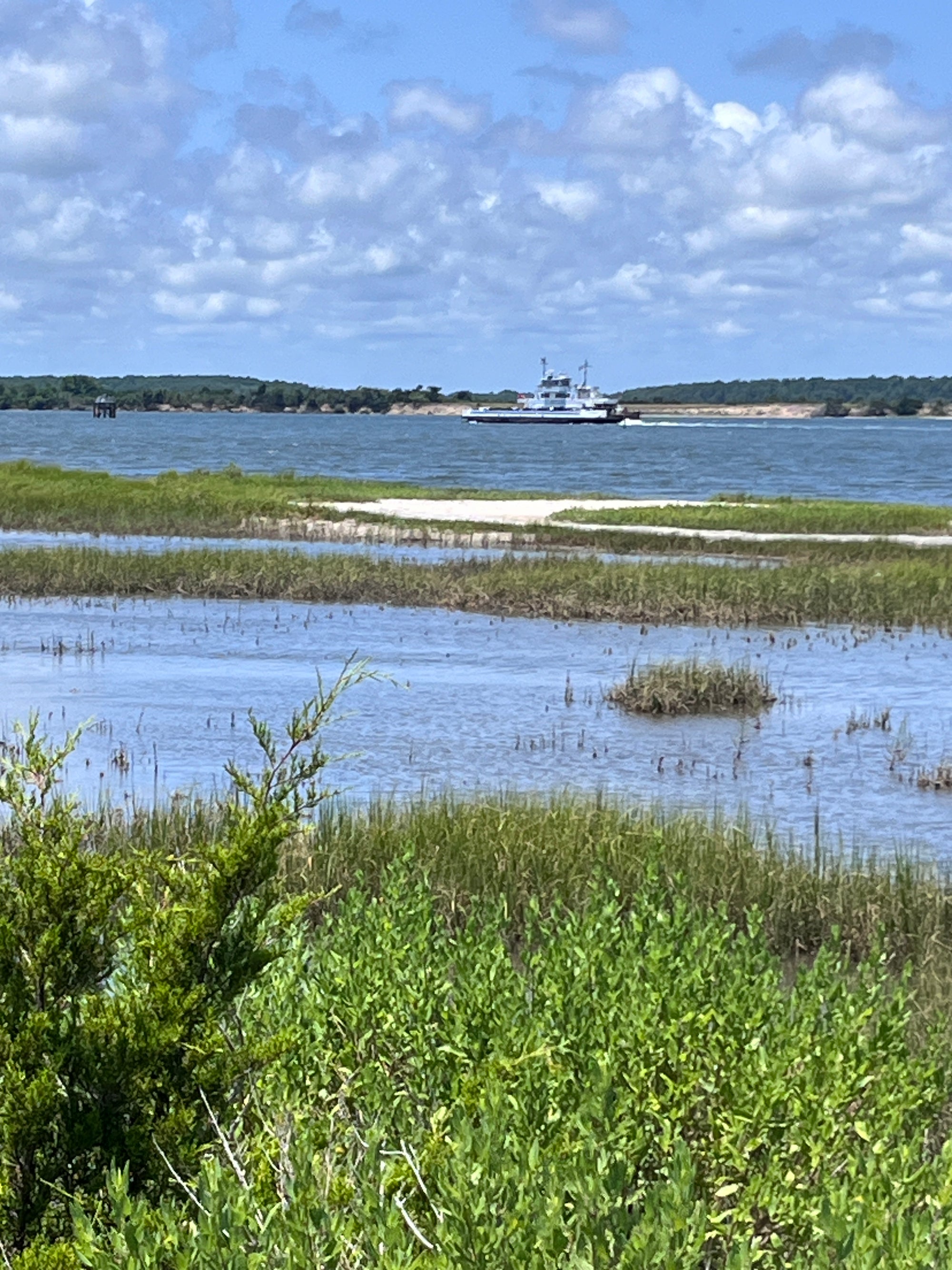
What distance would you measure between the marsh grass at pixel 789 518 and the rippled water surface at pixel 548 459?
53.4 ft

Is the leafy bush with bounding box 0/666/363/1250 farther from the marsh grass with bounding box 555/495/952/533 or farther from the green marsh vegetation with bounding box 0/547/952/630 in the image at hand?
the marsh grass with bounding box 555/495/952/533

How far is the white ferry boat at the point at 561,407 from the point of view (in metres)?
173

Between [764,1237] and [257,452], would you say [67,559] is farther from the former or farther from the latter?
[257,452]

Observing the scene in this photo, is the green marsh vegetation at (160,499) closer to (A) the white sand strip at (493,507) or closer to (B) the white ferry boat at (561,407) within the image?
(A) the white sand strip at (493,507)

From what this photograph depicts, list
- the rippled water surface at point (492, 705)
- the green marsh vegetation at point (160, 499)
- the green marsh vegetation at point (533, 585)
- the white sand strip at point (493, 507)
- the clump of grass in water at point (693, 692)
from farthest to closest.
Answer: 1. the white sand strip at point (493, 507)
2. the green marsh vegetation at point (160, 499)
3. the green marsh vegetation at point (533, 585)
4. the clump of grass in water at point (693, 692)
5. the rippled water surface at point (492, 705)

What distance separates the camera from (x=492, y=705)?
19594 mm

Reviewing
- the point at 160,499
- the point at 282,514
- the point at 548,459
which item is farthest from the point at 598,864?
the point at 548,459

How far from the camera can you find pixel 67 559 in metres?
30.6

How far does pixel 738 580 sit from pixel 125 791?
54.7ft

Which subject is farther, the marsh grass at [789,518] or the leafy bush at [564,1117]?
the marsh grass at [789,518]

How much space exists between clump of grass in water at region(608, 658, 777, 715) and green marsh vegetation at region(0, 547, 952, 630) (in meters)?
7.06

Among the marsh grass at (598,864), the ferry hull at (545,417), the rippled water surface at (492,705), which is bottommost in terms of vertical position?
the rippled water surface at (492,705)

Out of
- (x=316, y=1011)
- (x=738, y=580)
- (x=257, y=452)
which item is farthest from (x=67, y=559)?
(x=257, y=452)

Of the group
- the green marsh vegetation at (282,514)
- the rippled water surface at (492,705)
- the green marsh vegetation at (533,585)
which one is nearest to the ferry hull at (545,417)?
the green marsh vegetation at (282,514)
